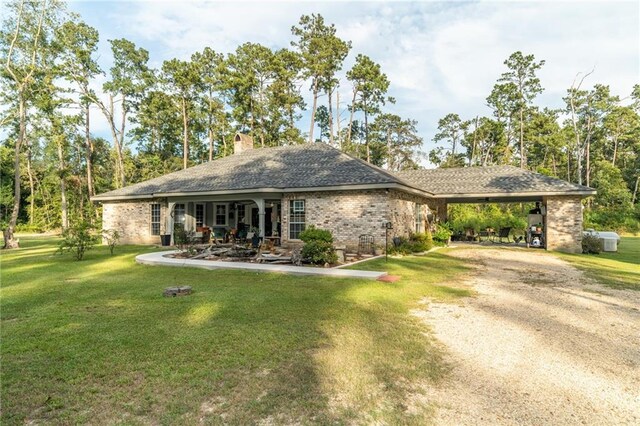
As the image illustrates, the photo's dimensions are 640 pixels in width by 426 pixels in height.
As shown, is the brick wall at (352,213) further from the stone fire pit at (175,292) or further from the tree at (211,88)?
the tree at (211,88)

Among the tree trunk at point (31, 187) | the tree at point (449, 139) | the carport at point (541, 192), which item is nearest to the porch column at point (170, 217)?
the carport at point (541, 192)

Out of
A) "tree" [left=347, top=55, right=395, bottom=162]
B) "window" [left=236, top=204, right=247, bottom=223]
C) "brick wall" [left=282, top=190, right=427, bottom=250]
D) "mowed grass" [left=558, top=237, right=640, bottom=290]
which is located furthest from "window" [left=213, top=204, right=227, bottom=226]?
"tree" [left=347, top=55, right=395, bottom=162]

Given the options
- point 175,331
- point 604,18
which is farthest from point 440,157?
point 175,331

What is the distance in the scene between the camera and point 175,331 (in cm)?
471

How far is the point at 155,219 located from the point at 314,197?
9585 mm

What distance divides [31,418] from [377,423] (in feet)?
8.89

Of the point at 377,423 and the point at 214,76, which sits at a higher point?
the point at 214,76

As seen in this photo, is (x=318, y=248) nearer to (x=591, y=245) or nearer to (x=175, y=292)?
(x=175, y=292)

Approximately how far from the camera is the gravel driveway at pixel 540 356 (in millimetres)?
2893

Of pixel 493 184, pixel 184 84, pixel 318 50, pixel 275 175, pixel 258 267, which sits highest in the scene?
pixel 318 50

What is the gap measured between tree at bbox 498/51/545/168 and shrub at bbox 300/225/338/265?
34932 millimetres

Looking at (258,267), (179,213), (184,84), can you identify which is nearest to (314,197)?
(258,267)

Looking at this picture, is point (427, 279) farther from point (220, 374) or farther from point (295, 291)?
point (220, 374)

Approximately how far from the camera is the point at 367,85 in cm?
3372
